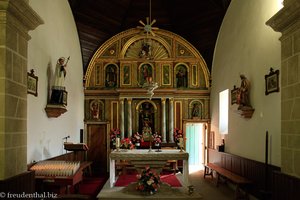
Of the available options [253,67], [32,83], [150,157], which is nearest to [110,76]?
[150,157]

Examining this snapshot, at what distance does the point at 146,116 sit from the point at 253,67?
21.5 ft

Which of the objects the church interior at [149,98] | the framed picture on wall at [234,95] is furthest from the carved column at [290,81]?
the framed picture on wall at [234,95]

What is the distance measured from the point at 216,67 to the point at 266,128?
6014mm

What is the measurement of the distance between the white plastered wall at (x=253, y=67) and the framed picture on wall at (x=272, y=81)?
0.11 m

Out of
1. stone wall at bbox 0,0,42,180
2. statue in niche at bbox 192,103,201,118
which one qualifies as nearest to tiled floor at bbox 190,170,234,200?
statue in niche at bbox 192,103,201,118

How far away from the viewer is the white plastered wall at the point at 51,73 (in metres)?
7.88

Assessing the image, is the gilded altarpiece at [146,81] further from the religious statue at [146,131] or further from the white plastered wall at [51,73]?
the white plastered wall at [51,73]

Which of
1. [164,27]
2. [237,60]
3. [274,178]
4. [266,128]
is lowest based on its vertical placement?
→ [274,178]

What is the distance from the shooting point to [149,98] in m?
14.0

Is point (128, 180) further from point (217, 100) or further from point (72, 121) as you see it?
point (217, 100)

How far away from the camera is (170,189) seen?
9.02m

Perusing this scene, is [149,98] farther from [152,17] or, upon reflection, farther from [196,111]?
[152,17]

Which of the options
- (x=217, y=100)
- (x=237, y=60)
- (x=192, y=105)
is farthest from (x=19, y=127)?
(x=192, y=105)

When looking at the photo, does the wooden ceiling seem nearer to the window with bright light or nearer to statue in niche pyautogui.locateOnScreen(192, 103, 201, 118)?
statue in niche pyautogui.locateOnScreen(192, 103, 201, 118)
